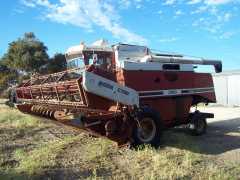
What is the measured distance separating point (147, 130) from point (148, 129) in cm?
4

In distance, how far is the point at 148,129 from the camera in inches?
375

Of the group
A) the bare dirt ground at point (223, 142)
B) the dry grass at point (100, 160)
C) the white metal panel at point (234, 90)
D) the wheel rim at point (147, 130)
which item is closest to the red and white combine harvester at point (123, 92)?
the wheel rim at point (147, 130)

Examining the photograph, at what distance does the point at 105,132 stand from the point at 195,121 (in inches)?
133

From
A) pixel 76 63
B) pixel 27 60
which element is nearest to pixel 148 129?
pixel 76 63

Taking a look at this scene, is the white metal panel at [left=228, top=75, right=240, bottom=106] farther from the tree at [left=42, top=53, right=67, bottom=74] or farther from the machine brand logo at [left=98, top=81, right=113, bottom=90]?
the tree at [left=42, top=53, right=67, bottom=74]

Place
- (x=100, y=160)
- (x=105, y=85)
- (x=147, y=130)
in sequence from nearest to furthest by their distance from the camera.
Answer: (x=100, y=160) → (x=105, y=85) → (x=147, y=130)

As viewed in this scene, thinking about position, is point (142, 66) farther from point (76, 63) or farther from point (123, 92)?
point (76, 63)

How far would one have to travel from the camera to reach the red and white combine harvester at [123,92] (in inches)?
340

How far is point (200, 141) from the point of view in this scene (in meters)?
10.7

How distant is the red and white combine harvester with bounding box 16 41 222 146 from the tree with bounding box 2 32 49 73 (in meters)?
32.6

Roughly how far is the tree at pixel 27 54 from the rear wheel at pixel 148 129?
36.0 meters

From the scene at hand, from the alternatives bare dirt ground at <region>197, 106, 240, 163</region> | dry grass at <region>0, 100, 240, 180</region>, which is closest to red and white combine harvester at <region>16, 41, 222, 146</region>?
dry grass at <region>0, 100, 240, 180</region>

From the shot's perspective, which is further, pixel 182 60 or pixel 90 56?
pixel 182 60

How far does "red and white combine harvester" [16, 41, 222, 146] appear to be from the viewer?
8.65 m
